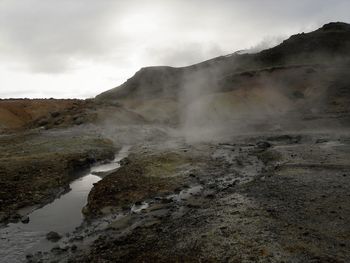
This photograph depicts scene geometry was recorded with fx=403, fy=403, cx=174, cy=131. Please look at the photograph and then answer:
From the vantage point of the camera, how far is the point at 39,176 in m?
19.6

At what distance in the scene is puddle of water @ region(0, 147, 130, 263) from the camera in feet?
40.5

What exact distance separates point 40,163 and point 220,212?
12038 millimetres

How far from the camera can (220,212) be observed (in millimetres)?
13164

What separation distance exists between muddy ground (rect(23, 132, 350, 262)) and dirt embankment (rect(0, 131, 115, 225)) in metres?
2.82

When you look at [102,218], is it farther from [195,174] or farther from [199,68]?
[199,68]

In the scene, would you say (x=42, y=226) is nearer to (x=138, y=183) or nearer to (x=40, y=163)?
(x=138, y=183)

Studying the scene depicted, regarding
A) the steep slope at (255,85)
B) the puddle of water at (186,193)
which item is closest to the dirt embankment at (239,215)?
the puddle of water at (186,193)

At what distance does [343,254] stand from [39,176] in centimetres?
1470

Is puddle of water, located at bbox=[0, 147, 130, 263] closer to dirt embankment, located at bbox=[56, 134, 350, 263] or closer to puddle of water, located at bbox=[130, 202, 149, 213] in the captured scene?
dirt embankment, located at bbox=[56, 134, 350, 263]

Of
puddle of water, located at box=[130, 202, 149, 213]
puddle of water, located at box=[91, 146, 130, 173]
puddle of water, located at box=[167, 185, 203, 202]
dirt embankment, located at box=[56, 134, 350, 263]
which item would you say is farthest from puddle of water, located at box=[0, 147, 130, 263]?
puddle of water, located at box=[91, 146, 130, 173]

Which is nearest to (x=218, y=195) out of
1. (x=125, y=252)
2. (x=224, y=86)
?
(x=125, y=252)

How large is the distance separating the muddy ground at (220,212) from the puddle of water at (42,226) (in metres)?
0.55

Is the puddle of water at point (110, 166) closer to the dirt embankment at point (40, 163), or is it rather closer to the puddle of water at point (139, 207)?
the dirt embankment at point (40, 163)

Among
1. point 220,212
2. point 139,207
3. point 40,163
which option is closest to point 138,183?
point 139,207
